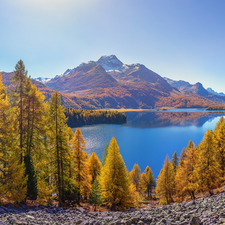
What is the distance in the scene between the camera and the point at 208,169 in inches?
923

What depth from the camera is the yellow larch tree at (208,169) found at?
76.4 feet

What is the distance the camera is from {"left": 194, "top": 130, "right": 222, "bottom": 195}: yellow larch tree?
2328 cm

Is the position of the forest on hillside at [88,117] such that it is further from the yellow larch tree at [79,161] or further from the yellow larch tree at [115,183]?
the yellow larch tree at [115,183]

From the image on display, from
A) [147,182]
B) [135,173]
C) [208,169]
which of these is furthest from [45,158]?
[147,182]

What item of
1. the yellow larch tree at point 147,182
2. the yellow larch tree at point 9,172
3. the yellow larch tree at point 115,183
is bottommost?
the yellow larch tree at point 147,182

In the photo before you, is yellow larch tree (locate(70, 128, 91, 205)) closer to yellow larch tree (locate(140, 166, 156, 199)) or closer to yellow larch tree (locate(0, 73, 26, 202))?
yellow larch tree (locate(0, 73, 26, 202))

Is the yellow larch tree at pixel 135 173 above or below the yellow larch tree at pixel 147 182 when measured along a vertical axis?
above

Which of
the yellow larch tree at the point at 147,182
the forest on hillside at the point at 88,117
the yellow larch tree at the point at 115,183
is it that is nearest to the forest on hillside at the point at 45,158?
the yellow larch tree at the point at 115,183

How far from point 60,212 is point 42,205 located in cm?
323

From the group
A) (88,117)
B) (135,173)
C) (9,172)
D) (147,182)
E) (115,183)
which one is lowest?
(147,182)

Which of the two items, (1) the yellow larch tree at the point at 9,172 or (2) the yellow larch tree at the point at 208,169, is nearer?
(1) the yellow larch tree at the point at 9,172

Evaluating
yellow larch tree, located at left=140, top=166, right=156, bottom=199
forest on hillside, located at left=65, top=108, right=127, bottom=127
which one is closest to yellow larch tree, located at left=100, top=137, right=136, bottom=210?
yellow larch tree, located at left=140, top=166, right=156, bottom=199

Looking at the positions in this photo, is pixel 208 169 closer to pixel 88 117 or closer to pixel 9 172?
pixel 9 172

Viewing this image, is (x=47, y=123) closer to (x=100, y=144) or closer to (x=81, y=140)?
(x=81, y=140)
